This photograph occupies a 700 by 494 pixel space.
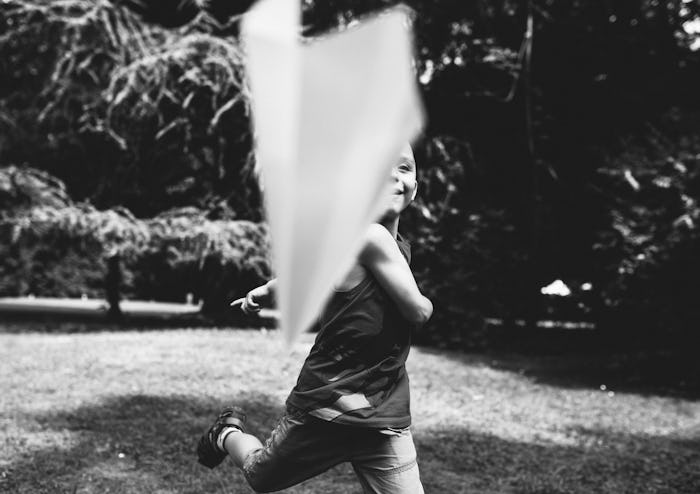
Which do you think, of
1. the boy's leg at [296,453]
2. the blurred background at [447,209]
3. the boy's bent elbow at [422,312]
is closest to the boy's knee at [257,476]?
the boy's leg at [296,453]

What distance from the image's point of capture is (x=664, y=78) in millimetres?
10195

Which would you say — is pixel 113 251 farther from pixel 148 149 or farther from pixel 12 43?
pixel 12 43

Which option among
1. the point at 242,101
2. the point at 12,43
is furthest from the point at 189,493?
the point at 12,43

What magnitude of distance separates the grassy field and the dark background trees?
7.26 feet

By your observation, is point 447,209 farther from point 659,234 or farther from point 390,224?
point 390,224

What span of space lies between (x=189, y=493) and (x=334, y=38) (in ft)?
11.9

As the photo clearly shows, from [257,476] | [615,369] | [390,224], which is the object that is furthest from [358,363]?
[615,369]

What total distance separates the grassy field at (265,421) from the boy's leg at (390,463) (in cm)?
64

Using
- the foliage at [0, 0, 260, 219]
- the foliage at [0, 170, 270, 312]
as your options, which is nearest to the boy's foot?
the foliage at [0, 170, 270, 312]

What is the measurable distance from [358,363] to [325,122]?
1720 mm

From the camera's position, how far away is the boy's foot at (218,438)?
262 cm

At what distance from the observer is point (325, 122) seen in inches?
13.3

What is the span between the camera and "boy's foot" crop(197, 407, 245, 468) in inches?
103

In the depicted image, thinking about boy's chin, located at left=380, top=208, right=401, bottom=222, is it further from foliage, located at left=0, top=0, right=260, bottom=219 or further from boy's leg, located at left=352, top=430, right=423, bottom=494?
foliage, located at left=0, top=0, right=260, bottom=219
